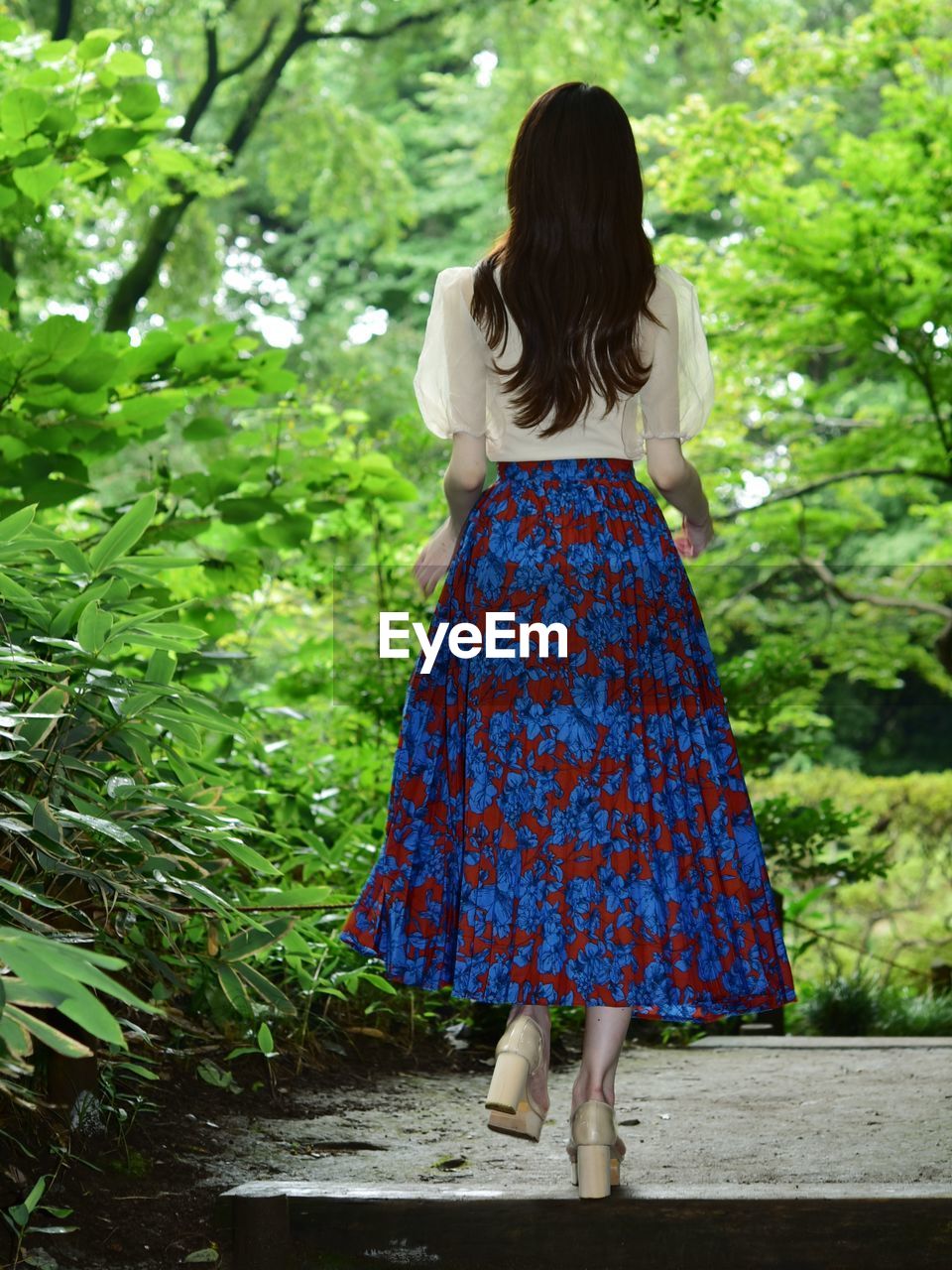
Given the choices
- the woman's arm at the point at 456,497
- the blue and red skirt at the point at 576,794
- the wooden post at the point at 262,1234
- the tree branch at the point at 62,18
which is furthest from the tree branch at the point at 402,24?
the wooden post at the point at 262,1234

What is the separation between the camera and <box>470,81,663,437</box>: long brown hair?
89.4 inches

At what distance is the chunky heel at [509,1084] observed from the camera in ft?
6.86

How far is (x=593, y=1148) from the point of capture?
6.91 ft

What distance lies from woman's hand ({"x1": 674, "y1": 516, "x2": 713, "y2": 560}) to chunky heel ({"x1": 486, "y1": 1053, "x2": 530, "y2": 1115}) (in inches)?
36.5

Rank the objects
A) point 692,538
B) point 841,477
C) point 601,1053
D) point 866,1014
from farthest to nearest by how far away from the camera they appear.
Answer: point 841,477, point 866,1014, point 692,538, point 601,1053

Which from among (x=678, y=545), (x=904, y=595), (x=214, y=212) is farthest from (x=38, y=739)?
(x=214, y=212)

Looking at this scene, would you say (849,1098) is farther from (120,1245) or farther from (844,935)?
(844,935)

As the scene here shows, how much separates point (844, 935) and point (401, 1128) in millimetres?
5990

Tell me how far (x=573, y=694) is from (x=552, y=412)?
0.47 m

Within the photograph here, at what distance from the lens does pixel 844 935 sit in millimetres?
8242

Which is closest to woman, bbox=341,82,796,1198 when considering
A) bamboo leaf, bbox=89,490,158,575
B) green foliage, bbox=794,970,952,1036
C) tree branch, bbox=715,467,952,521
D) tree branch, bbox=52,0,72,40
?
bamboo leaf, bbox=89,490,158,575

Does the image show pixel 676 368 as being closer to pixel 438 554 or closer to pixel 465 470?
pixel 465 470

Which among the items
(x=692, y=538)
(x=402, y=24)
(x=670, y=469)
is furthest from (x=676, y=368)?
(x=402, y=24)

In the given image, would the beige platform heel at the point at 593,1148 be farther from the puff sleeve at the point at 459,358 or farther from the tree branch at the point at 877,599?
the tree branch at the point at 877,599
